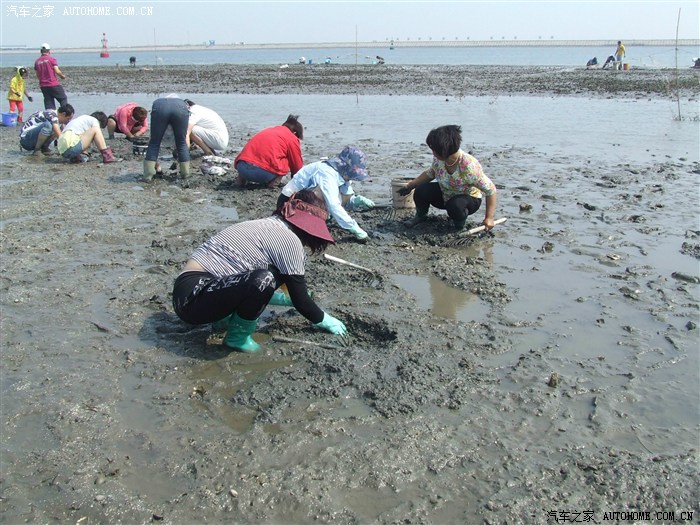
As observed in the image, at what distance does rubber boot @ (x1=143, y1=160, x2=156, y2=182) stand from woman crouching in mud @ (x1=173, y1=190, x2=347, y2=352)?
5349mm

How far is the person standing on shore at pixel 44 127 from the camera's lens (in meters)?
10.7

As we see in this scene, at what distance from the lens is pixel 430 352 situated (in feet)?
13.5

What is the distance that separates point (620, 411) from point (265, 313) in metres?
2.54

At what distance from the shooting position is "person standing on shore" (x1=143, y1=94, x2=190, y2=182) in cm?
850

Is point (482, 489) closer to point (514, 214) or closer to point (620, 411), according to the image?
point (620, 411)

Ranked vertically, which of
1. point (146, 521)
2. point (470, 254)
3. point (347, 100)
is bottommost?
point (146, 521)

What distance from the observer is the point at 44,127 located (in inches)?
424

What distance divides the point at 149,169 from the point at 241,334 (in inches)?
219

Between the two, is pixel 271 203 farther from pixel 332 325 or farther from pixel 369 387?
pixel 369 387

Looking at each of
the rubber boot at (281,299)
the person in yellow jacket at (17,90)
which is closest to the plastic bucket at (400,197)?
the rubber boot at (281,299)

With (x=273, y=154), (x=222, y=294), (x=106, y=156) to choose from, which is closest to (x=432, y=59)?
(x=106, y=156)

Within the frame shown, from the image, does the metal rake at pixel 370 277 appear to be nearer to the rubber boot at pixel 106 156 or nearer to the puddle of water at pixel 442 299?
the puddle of water at pixel 442 299

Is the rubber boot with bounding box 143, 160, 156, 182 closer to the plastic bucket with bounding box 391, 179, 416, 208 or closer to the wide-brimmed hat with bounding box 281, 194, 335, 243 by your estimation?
the plastic bucket with bounding box 391, 179, 416, 208

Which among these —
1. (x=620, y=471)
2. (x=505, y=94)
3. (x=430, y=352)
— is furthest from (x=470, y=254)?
(x=505, y=94)
